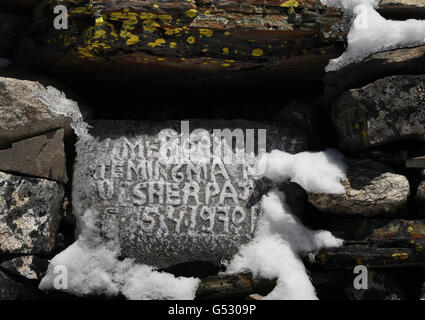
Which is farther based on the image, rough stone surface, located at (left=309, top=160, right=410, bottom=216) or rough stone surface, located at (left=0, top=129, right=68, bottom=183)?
rough stone surface, located at (left=0, top=129, right=68, bottom=183)

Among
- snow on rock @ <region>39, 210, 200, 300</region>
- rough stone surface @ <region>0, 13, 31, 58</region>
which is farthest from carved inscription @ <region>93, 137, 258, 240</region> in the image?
rough stone surface @ <region>0, 13, 31, 58</region>

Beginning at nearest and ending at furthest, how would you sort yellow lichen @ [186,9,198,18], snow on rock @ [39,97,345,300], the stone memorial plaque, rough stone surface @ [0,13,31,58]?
yellow lichen @ [186,9,198,18] < snow on rock @ [39,97,345,300] < the stone memorial plaque < rough stone surface @ [0,13,31,58]

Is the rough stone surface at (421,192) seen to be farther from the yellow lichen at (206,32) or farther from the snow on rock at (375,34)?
the yellow lichen at (206,32)

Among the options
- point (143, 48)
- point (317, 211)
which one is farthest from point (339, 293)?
point (143, 48)

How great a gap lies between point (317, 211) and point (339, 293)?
20.9 inches

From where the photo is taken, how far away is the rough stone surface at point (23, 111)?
2.82 meters

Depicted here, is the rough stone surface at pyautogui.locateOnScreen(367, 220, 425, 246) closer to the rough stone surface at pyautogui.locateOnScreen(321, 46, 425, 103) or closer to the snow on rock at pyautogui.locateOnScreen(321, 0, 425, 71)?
the rough stone surface at pyautogui.locateOnScreen(321, 46, 425, 103)

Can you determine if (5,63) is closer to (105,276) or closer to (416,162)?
(105,276)

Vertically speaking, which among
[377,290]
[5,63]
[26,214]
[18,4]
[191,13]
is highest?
[18,4]

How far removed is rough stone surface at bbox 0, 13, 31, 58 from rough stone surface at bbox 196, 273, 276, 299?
198cm

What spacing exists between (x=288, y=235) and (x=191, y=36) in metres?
1.35

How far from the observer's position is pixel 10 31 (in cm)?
305

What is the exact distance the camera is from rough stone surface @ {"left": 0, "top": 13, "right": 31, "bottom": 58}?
302 cm

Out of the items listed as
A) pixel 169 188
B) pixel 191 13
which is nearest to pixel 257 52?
pixel 191 13
